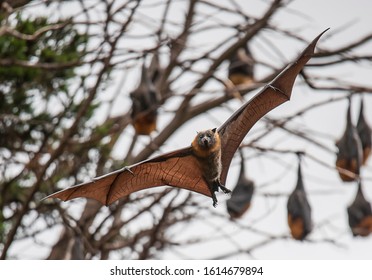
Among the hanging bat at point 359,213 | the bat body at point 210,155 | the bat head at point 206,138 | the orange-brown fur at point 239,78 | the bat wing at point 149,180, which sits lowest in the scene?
the hanging bat at point 359,213

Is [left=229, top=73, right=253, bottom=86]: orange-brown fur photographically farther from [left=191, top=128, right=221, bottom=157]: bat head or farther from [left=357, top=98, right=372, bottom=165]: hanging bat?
[left=191, top=128, right=221, bottom=157]: bat head

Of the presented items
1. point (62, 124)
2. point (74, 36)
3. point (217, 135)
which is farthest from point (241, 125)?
point (62, 124)

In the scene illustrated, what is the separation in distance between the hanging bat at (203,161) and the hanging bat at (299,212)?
5.96ft

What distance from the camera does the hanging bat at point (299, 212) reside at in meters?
4.31

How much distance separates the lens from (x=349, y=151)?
13.6ft

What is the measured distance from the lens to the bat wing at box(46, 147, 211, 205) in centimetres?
233

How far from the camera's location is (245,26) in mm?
4660

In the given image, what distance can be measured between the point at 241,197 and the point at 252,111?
2578mm

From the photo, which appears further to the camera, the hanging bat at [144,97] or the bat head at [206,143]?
the hanging bat at [144,97]

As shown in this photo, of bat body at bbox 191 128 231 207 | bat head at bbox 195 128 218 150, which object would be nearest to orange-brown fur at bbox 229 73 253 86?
bat body at bbox 191 128 231 207

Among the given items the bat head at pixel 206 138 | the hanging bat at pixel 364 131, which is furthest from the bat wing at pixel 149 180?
the hanging bat at pixel 364 131

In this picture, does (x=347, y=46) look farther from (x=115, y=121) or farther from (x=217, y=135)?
(x=217, y=135)

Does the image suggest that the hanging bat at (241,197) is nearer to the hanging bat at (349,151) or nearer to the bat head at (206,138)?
the hanging bat at (349,151)

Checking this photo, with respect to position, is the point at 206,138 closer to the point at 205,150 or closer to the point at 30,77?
the point at 205,150
